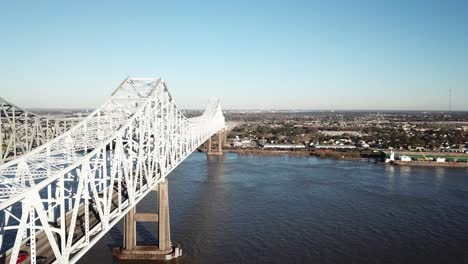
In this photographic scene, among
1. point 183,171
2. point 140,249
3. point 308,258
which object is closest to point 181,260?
point 140,249

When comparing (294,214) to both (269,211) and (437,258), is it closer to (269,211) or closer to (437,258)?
(269,211)

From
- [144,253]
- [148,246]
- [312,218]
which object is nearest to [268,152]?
[312,218]

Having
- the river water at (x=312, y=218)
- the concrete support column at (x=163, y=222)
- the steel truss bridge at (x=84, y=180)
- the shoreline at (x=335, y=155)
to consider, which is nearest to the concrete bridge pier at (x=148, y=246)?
the concrete support column at (x=163, y=222)

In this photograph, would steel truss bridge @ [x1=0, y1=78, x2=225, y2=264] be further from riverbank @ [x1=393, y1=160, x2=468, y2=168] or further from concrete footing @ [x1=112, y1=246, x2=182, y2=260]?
A: riverbank @ [x1=393, y1=160, x2=468, y2=168]

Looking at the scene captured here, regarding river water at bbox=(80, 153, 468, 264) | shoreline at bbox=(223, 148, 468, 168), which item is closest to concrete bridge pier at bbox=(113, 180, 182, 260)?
river water at bbox=(80, 153, 468, 264)

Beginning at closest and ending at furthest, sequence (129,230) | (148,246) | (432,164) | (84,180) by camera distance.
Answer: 1. (84,180)
2. (129,230)
3. (148,246)
4. (432,164)

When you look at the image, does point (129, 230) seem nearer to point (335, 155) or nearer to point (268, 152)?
point (335, 155)
